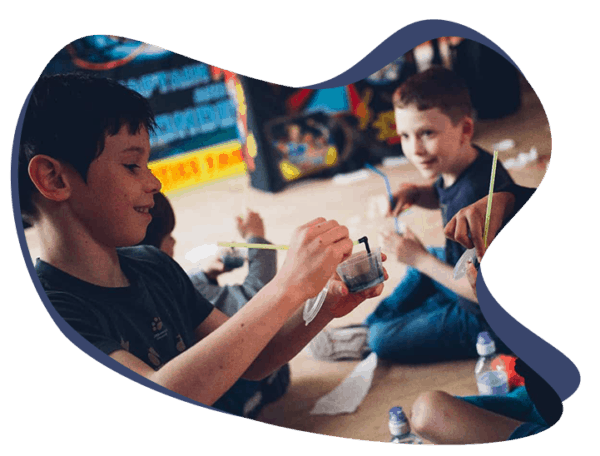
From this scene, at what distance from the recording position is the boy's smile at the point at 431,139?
1907 mm

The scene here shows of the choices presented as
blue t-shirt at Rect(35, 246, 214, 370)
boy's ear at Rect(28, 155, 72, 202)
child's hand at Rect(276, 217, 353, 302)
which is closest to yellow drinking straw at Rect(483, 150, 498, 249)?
child's hand at Rect(276, 217, 353, 302)

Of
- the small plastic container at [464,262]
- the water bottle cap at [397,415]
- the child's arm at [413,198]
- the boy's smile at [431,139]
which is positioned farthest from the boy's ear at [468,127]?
the water bottle cap at [397,415]

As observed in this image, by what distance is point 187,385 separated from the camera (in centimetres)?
180

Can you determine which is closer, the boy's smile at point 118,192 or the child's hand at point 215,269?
the boy's smile at point 118,192

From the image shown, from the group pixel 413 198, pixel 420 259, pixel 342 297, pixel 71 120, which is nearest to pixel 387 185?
pixel 413 198

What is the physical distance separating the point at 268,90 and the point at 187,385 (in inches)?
26.1

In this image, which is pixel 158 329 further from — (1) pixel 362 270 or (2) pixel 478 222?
(2) pixel 478 222

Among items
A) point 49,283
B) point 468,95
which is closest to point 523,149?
point 468,95

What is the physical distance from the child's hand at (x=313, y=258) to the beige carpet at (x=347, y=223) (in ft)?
0.17

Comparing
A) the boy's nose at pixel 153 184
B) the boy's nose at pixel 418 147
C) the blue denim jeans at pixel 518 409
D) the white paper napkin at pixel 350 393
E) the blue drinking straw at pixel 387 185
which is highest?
the boy's nose at pixel 153 184

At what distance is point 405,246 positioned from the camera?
2043 mm

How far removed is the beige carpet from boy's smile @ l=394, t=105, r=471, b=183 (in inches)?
1.5

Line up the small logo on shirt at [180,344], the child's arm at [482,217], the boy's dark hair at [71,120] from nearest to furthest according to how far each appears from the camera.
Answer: the boy's dark hair at [71,120]
the small logo on shirt at [180,344]
the child's arm at [482,217]

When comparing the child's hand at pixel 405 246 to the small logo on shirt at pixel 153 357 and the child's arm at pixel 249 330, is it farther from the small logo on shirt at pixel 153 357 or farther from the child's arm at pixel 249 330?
the small logo on shirt at pixel 153 357
